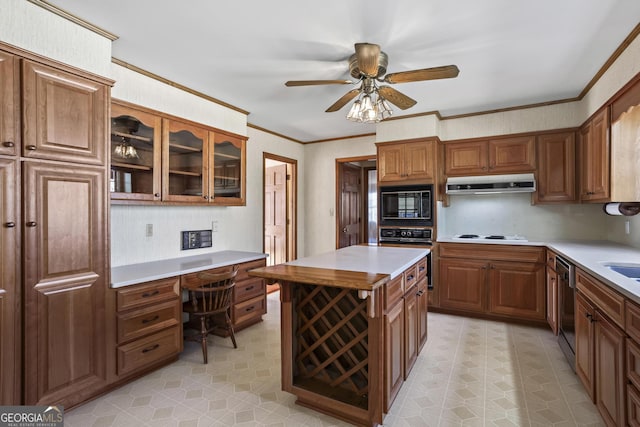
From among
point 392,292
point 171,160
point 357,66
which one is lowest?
point 392,292

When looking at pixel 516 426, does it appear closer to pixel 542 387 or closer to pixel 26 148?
pixel 542 387

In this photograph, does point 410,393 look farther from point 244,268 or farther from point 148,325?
point 148,325

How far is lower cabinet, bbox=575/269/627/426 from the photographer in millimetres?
1527

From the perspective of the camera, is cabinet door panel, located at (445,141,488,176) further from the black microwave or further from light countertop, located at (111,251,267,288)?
light countertop, located at (111,251,267,288)

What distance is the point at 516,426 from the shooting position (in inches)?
72.1

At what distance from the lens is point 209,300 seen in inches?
110

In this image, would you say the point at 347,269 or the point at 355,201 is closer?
the point at 347,269

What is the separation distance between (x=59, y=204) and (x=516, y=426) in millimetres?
3046

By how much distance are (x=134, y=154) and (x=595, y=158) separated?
4120mm

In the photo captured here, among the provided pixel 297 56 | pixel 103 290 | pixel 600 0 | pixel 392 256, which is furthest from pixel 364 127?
pixel 103 290

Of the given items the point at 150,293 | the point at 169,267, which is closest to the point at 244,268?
the point at 169,267

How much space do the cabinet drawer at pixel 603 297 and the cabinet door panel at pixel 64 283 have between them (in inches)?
118

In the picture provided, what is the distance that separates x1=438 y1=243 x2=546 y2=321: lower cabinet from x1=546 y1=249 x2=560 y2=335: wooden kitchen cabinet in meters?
0.13

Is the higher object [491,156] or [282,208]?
[491,156]
